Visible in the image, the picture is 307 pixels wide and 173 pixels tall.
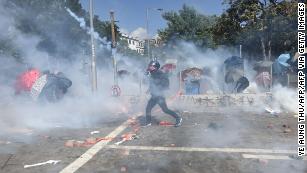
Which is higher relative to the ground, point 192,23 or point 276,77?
point 192,23

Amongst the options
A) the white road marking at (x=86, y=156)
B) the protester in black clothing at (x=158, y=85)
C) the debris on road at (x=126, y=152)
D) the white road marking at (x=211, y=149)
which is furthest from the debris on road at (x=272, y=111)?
the debris on road at (x=126, y=152)

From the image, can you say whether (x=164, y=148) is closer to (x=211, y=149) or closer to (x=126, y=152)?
(x=126, y=152)

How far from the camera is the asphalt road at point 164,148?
645cm

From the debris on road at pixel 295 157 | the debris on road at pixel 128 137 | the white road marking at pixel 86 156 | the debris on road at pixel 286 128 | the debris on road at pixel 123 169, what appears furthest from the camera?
the debris on road at pixel 286 128

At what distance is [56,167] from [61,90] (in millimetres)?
7219

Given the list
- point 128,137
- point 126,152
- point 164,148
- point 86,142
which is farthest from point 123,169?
point 128,137

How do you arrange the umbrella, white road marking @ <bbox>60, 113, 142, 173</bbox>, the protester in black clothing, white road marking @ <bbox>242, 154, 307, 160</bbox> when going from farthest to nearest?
the umbrella → the protester in black clothing → white road marking @ <bbox>242, 154, 307, 160</bbox> → white road marking @ <bbox>60, 113, 142, 173</bbox>

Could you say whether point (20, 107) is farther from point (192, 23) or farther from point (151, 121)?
point (192, 23)

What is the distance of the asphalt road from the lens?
645 centimetres

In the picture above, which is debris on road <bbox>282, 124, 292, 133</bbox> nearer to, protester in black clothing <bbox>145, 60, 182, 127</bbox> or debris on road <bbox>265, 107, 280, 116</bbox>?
debris on road <bbox>265, 107, 280, 116</bbox>

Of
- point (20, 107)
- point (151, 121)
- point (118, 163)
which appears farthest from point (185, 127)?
point (20, 107)

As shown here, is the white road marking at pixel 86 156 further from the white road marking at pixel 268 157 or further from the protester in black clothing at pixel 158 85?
the white road marking at pixel 268 157

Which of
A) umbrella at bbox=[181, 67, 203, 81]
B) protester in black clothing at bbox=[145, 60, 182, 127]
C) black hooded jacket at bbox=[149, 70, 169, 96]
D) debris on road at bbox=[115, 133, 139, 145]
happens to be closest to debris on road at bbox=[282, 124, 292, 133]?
protester in black clothing at bbox=[145, 60, 182, 127]

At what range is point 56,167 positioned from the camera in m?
6.54
